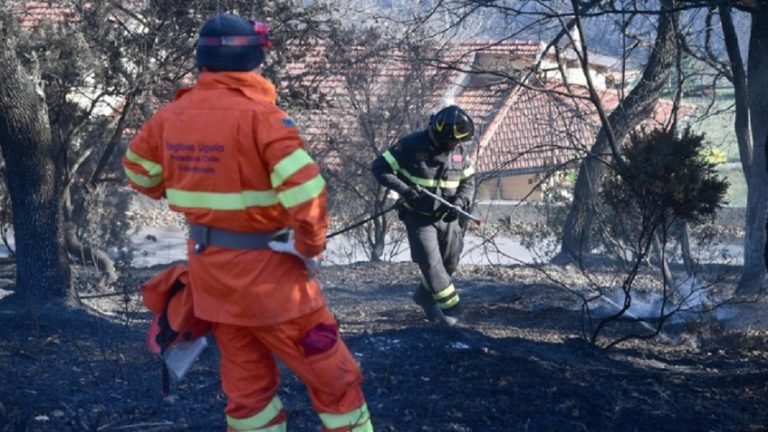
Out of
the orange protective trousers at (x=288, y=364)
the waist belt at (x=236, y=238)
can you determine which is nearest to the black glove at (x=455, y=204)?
the orange protective trousers at (x=288, y=364)

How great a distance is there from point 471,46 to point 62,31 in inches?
162

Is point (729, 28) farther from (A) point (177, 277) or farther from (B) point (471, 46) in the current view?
(A) point (177, 277)

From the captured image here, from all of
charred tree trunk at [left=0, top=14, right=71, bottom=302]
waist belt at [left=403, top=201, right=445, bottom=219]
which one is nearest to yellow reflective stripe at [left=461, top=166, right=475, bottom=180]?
waist belt at [left=403, top=201, right=445, bottom=219]

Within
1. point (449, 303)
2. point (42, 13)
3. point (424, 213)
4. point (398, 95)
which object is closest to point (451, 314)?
point (449, 303)

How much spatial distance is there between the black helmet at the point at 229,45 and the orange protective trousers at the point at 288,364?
3.19 ft

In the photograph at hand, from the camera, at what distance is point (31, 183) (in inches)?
300

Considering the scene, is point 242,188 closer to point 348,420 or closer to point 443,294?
point 348,420

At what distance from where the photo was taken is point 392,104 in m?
13.1

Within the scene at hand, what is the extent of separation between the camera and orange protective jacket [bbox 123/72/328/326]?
384cm

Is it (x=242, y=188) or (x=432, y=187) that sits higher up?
(x=242, y=188)

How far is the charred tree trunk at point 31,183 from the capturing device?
741 cm

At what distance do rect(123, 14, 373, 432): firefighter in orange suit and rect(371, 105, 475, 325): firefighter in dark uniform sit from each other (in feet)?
12.0

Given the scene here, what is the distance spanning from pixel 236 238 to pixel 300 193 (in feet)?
1.21

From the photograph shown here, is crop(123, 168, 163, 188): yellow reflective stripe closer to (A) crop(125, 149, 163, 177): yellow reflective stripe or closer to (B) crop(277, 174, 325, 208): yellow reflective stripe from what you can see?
(A) crop(125, 149, 163, 177): yellow reflective stripe
